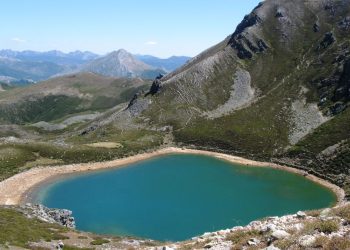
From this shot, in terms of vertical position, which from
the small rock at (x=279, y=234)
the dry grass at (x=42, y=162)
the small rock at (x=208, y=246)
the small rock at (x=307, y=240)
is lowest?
the dry grass at (x=42, y=162)

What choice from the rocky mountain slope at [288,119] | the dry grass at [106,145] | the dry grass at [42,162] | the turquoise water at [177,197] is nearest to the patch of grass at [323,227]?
the turquoise water at [177,197]

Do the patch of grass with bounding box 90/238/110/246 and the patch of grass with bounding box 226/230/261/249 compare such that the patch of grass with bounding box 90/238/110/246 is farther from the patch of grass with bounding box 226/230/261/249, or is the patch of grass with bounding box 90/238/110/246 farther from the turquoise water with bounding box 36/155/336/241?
the patch of grass with bounding box 226/230/261/249

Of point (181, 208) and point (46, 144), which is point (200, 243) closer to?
point (181, 208)

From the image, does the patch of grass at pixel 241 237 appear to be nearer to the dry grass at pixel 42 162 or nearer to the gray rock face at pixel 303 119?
the dry grass at pixel 42 162

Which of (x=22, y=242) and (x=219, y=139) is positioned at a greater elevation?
(x=22, y=242)

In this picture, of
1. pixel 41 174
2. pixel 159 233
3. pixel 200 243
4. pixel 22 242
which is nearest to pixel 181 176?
pixel 41 174

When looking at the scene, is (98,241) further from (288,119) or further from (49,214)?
(288,119)

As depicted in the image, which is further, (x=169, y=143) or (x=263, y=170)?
(x=169, y=143)
